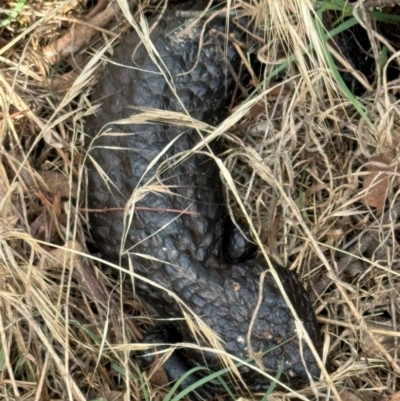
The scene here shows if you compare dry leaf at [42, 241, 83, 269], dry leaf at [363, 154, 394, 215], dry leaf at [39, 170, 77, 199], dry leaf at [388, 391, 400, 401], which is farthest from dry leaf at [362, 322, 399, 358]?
dry leaf at [39, 170, 77, 199]

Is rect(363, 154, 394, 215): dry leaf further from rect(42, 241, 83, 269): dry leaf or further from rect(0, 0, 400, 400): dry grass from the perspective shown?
rect(42, 241, 83, 269): dry leaf

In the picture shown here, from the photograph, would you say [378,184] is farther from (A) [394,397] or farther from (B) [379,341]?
(A) [394,397]

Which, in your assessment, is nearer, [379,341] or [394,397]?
[394,397]

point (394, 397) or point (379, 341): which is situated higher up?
point (379, 341)

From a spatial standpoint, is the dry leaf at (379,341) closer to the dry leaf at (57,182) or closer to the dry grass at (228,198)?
the dry grass at (228,198)

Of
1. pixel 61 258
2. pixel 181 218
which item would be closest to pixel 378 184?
pixel 181 218
